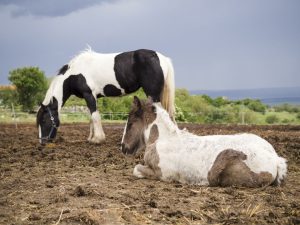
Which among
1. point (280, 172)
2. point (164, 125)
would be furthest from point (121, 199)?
point (280, 172)

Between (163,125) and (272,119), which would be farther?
(272,119)

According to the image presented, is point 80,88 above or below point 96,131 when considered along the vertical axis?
above

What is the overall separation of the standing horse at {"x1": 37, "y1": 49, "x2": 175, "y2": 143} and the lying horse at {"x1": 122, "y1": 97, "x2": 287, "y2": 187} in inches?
174

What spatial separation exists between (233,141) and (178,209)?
1748 millimetres

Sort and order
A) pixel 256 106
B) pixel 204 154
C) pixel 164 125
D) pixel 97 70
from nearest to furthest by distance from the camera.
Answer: pixel 204 154
pixel 164 125
pixel 97 70
pixel 256 106

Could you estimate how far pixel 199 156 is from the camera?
21.1 feet

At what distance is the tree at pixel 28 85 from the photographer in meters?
42.0

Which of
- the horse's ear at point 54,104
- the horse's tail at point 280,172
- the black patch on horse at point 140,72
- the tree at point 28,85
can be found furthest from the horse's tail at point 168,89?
the tree at point 28,85

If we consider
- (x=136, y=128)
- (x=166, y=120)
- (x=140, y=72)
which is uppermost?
(x=140, y=72)

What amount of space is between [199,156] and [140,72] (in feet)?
20.0

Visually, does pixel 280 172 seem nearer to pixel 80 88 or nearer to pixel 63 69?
pixel 80 88

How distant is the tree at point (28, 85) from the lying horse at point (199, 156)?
118 ft

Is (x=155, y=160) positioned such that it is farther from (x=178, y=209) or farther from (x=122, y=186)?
(x=178, y=209)

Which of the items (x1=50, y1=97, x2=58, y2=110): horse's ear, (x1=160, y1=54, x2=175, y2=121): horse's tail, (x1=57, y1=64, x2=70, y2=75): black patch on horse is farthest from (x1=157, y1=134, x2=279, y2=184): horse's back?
(x1=57, y1=64, x2=70, y2=75): black patch on horse
